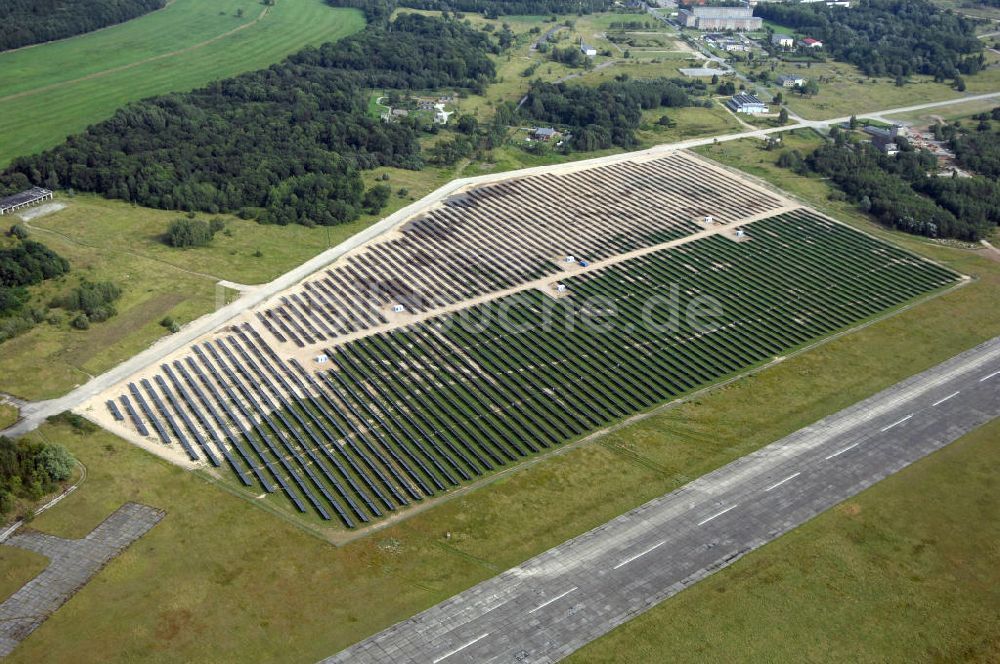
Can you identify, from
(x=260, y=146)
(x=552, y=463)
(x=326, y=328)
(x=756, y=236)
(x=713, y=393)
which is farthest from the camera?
(x=260, y=146)

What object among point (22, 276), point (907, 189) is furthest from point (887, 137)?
point (22, 276)

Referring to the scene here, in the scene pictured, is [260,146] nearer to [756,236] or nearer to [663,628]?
[756,236]

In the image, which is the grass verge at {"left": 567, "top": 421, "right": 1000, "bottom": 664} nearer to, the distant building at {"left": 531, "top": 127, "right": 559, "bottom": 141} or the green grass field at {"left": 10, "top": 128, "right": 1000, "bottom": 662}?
the green grass field at {"left": 10, "top": 128, "right": 1000, "bottom": 662}

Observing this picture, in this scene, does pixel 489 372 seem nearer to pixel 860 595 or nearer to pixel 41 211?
pixel 860 595

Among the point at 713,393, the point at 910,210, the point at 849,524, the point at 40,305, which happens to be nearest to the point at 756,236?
the point at 910,210

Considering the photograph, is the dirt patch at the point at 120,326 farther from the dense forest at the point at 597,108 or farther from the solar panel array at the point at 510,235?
the dense forest at the point at 597,108

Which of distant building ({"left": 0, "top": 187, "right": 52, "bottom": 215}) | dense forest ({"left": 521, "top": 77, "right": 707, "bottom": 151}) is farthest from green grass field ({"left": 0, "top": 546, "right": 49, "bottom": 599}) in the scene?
dense forest ({"left": 521, "top": 77, "right": 707, "bottom": 151})

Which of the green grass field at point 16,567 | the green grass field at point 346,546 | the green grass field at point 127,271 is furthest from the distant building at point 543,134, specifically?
the green grass field at point 16,567
